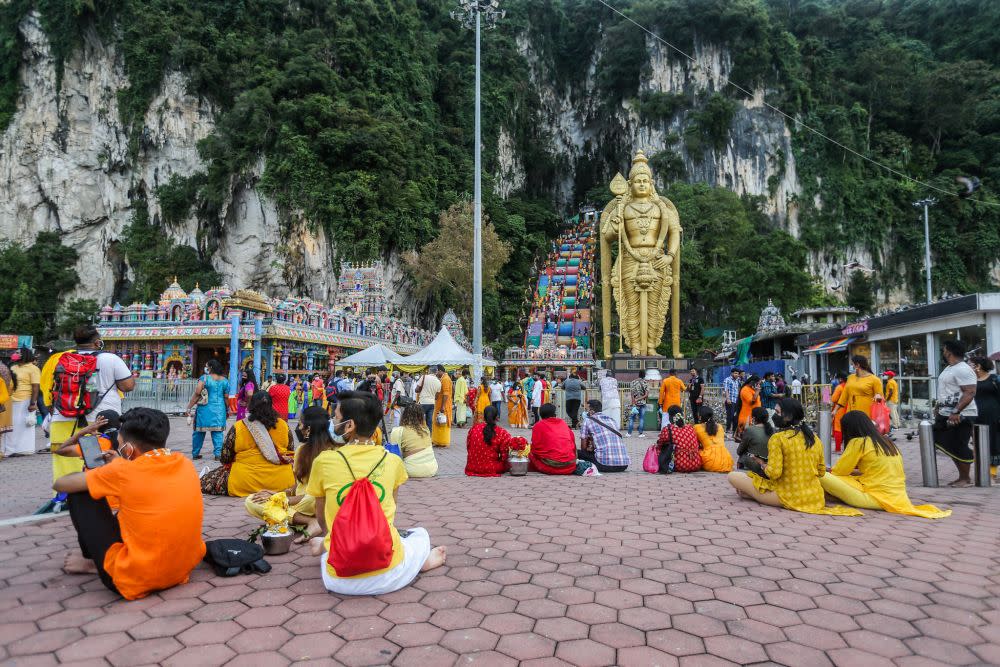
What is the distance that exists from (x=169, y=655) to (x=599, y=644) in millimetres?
1623

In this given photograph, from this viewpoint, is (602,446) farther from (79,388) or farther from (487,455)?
(79,388)

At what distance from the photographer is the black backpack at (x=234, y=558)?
3.07 metres

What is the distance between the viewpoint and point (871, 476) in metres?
4.51

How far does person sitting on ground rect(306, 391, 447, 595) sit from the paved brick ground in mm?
76

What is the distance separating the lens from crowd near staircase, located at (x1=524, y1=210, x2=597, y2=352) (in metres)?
30.4

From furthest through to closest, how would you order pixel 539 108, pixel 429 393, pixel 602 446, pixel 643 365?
pixel 539 108 → pixel 643 365 → pixel 429 393 → pixel 602 446

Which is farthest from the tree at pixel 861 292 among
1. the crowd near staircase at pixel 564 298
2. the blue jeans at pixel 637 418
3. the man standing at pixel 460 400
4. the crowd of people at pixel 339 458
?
the man standing at pixel 460 400

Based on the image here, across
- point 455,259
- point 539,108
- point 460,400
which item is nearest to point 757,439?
point 460,400

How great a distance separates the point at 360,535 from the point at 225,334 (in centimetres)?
1571

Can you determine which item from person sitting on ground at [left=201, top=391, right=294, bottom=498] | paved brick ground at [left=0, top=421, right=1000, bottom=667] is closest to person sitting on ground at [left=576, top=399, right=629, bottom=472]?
paved brick ground at [left=0, top=421, right=1000, bottom=667]

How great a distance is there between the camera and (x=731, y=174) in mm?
39812

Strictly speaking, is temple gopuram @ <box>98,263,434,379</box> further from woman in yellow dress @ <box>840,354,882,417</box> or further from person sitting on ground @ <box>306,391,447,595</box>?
person sitting on ground @ <box>306,391,447,595</box>

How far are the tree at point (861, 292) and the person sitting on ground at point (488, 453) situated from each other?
37749mm

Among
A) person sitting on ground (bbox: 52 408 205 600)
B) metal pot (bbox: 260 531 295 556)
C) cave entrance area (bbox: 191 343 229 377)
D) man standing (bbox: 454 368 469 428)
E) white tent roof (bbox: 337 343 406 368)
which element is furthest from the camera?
cave entrance area (bbox: 191 343 229 377)
